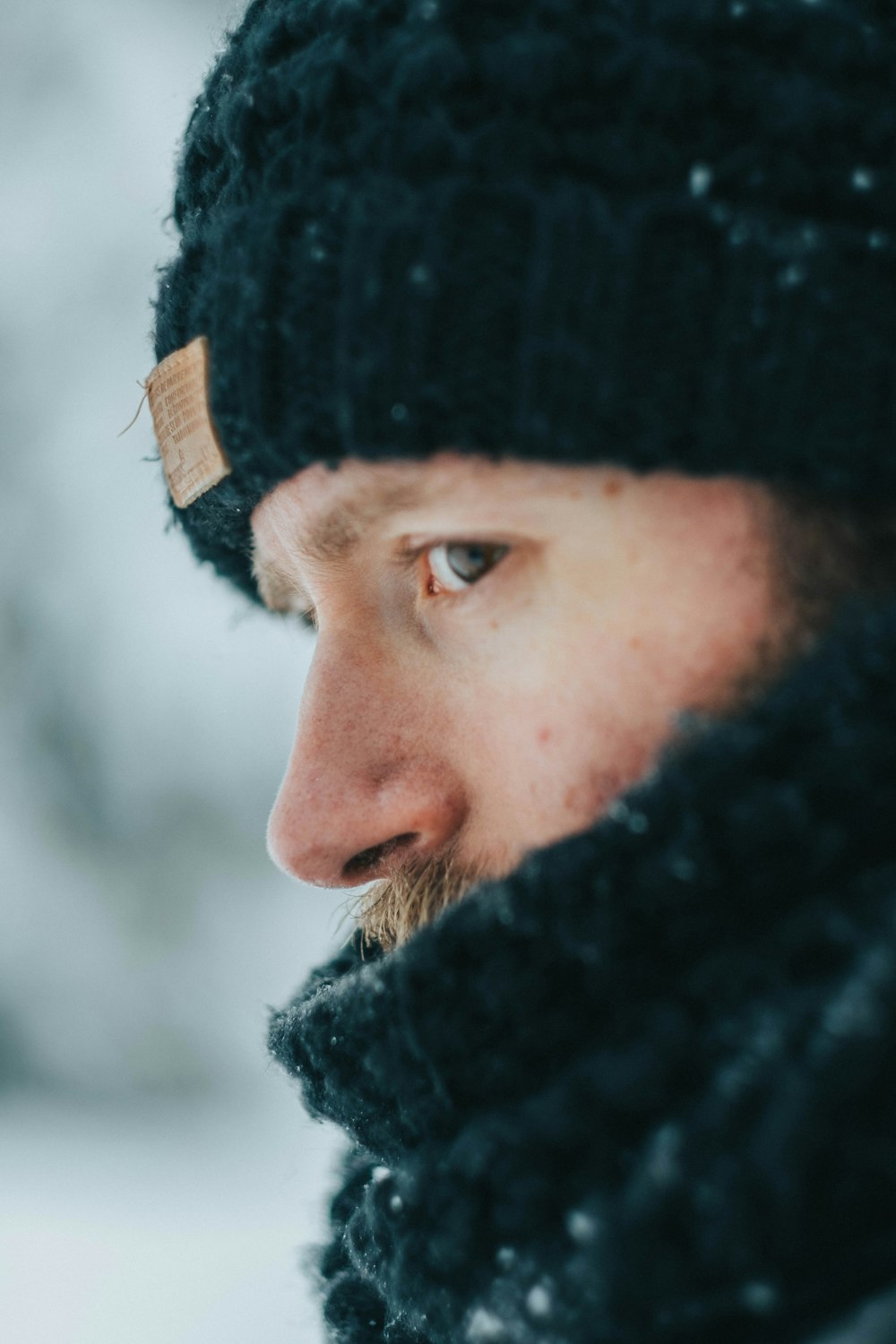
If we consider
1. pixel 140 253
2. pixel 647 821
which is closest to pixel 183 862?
pixel 140 253

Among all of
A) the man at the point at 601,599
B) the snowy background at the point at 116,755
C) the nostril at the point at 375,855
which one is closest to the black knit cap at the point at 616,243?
the man at the point at 601,599

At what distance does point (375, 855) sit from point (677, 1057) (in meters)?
0.33

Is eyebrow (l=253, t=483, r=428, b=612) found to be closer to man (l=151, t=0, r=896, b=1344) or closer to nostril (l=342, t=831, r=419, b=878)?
man (l=151, t=0, r=896, b=1344)

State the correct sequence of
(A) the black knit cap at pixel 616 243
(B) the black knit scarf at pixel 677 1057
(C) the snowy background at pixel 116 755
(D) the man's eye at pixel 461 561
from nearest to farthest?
(B) the black knit scarf at pixel 677 1057
(A) the black knit cap at pixel 616 243
(D) the man's eye at pixel 461 561
(C) the snowy background at pixel 116 755

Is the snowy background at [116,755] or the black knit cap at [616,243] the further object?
the snowy background at [116,755]

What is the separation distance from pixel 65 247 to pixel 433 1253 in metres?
1.95

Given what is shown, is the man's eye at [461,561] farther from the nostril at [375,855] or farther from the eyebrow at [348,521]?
the nostril at [375,855]

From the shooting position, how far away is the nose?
86cm

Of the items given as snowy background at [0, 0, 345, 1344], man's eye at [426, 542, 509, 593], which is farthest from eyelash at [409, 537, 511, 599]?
snowy background at [0, 0, 345, 1344]

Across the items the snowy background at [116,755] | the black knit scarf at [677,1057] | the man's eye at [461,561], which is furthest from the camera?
the snowy background at [116,755]

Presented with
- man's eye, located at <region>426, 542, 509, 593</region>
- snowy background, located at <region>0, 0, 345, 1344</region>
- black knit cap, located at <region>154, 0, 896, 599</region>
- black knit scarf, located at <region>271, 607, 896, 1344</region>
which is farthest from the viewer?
snowy background, located at <region>0, 0, 345, 1344</region>

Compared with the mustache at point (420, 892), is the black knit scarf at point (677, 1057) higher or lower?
lower

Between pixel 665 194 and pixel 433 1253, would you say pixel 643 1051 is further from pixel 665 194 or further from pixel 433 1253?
pixel 665 194

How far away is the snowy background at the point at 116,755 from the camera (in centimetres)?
211
